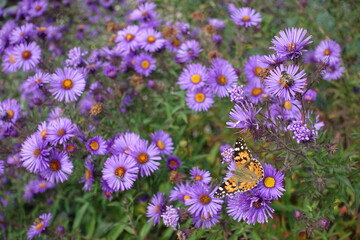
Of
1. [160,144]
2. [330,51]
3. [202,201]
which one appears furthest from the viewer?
[330,51]

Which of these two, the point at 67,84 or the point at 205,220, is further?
the point at 67,84

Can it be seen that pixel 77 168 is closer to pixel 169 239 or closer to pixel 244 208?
pixel 169 239

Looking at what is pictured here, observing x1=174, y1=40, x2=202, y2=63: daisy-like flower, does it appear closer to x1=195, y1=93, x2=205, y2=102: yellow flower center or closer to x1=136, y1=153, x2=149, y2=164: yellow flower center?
x1=195, y1=93, x2=205, y2=102: yellow flower center

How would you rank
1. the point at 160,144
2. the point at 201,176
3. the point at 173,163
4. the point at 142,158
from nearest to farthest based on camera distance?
1. the point at 201,176
2. the point at 142,158
3. the point at 173,163
4. the point at 160,144

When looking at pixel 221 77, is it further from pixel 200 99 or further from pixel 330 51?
pixel 330 51

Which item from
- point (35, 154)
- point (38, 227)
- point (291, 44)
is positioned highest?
point (291, 44)

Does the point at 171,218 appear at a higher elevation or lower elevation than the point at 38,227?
lower

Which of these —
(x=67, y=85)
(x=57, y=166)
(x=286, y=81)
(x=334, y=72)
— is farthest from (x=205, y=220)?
(x=334, y=72)

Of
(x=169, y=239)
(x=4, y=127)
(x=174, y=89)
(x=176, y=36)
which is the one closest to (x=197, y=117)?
(x=174, y=89)

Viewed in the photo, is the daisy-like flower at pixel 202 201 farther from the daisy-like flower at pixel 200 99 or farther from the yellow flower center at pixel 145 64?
the yellow flower center at pixel 145 64
